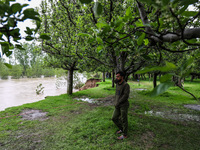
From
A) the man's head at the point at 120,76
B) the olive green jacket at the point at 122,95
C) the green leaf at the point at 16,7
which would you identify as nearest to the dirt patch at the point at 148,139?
the olive green jacket at the point at 122,95

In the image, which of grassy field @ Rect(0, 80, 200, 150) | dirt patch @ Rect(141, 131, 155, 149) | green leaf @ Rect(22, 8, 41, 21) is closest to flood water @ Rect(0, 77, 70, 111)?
grassy field @ Rect(0, 80, 200, 150)

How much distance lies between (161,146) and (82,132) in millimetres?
2933

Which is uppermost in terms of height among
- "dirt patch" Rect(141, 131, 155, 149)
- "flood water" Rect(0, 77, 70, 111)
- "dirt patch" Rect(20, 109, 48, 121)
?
"dirt patch" Rect(141, 131, 155, 149)

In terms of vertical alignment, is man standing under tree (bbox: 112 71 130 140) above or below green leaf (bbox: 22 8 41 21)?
below

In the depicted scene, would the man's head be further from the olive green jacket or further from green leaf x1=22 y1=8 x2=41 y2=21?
green leaf x1=22 y1=8 x2=41 y2=21

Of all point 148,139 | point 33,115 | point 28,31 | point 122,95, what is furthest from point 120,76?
point 33,115

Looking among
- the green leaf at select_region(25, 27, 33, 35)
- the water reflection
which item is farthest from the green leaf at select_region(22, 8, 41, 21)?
the water reflection

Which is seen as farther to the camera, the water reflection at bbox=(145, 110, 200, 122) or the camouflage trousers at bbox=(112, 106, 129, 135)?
the water reflection at bbox=(145, 110, 200, 122)

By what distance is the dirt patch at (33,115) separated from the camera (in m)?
6.65

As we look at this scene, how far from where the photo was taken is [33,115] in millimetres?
7094

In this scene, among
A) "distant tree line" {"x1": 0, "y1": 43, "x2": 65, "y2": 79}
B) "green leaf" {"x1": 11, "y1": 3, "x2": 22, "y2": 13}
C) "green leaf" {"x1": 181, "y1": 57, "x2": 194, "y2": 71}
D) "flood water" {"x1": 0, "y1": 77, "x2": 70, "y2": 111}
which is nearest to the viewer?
"green leaf" {"x1": 181, "y1": 57, "x2": 194, "y2": 71}

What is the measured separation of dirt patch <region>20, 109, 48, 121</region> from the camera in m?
6.65

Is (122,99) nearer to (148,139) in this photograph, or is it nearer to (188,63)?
(148,139)

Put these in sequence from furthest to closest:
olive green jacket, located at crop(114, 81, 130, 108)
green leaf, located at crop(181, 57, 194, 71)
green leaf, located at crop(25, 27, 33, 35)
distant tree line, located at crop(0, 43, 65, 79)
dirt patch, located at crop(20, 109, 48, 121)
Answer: distant tree line, located at crop(0, 43, 65, 79) → dirt patch, located at crop(20, 109, 48, 121) → olive green jacket, located at crop(114, 81, 130, 108) → green leaf, located at crop(25, 27, 33, 35) → green leaf, located at crop(181, 57, 194, 71)
